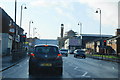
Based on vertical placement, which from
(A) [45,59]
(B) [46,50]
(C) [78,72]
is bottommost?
(C) [78,72]

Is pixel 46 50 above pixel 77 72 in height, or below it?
above

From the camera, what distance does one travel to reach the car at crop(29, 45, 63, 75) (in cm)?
1251

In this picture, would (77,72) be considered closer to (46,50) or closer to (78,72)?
(78,72)

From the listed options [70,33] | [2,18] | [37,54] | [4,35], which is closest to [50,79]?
[37,54]

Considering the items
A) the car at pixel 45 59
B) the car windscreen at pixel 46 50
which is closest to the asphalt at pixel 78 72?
the car at pixel 45 59

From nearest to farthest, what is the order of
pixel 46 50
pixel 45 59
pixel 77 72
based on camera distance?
pixel 45 59 < pixel 46 50 < pixel 77 72

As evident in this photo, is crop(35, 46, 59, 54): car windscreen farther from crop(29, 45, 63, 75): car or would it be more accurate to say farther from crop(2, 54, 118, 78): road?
crop(2, 54, 118, 78): road

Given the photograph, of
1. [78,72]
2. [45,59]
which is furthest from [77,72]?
[45,59]

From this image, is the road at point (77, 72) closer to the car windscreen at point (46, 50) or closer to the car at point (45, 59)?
the car at point (45, 59)

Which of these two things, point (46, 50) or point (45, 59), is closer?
point (45, 59)

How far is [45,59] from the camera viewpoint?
12555 mm

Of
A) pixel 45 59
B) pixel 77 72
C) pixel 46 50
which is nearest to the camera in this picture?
pixel 45 59

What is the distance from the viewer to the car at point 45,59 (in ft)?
41.0

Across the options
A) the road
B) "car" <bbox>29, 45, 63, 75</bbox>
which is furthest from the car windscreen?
the road
